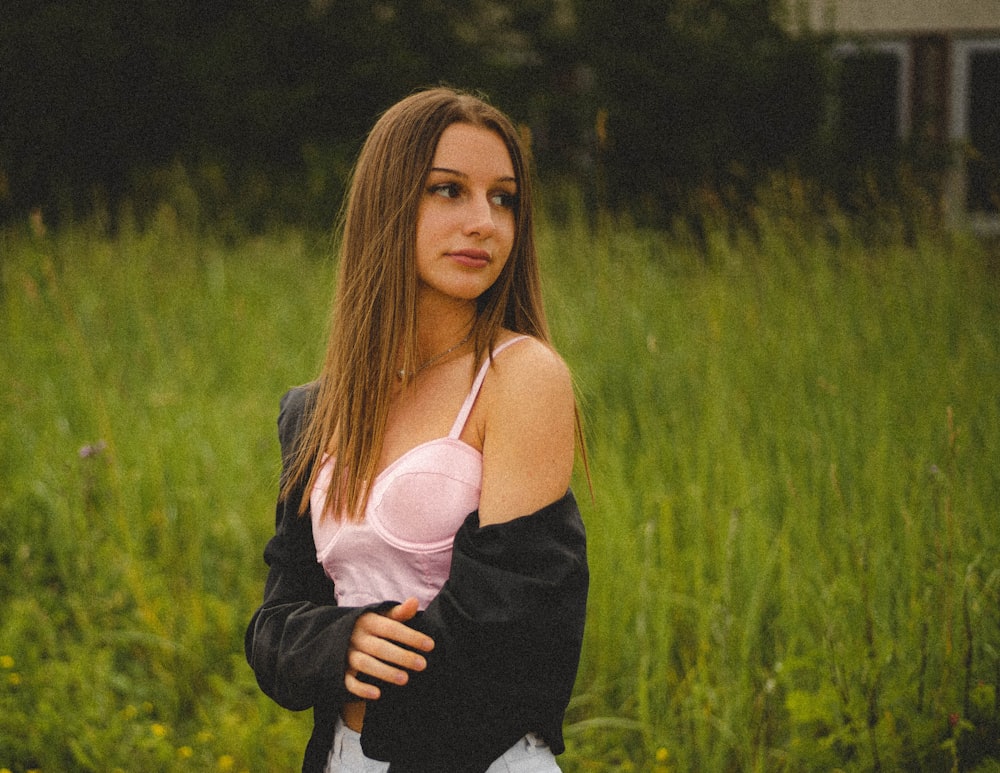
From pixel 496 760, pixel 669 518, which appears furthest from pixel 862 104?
pixel 496 760

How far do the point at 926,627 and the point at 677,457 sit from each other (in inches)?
54.1

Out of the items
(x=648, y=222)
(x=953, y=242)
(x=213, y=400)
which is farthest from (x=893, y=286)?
(x=213, y=400)

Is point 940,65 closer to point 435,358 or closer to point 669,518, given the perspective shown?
point 669,518

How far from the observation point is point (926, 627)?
76.9 inches

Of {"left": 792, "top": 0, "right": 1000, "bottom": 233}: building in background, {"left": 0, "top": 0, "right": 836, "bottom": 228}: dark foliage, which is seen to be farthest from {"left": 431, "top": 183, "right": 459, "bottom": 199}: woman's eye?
{"left": 792, "top": 0, "right": 1000, "bottom": 233}: building in background

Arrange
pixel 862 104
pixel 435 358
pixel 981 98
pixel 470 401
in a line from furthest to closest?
pixel 981 98 < pixel 862 104 < pixel 435 358 < pixel 470 401

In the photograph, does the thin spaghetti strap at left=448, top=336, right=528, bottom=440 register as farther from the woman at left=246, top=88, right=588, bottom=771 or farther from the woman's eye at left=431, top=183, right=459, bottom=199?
the woman's eye at left=431, top=183, right=459, bottom=199

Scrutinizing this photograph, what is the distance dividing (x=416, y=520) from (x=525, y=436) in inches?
7.5

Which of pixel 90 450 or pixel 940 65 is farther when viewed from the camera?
pixel 940 65

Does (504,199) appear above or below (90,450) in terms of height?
above

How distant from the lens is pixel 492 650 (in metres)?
1.17

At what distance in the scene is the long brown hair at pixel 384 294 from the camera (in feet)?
4.33

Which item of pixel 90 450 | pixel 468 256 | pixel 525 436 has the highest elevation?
pixel 468 256

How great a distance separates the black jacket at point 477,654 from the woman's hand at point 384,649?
0.01m
